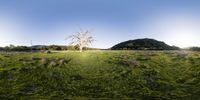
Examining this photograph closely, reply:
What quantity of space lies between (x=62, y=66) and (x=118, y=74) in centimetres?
1538

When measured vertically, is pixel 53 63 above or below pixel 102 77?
above

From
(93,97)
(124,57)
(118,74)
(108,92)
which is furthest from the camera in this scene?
(124,57)

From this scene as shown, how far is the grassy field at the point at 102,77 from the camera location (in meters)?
66.1

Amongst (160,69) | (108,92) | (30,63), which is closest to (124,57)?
(160,69)

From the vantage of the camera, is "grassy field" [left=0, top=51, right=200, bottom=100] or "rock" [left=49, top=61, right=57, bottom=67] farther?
"rock" [left=49, top=61, right=57, bottom=67]

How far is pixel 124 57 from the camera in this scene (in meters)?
104

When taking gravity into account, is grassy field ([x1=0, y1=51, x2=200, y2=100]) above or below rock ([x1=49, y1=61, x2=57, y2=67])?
below

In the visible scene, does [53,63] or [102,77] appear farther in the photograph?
[53,63]

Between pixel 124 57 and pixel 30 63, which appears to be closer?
pixel 30 63

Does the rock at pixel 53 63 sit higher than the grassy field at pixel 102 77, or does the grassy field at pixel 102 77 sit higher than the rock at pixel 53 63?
the rock at pixel 53 63

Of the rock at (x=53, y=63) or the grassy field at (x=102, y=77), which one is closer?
the grassy field at (x=102, y=77)

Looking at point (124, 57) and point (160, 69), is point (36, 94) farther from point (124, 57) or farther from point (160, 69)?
point (124, 57)

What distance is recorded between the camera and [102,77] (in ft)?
263

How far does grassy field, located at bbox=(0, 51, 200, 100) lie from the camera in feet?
217
